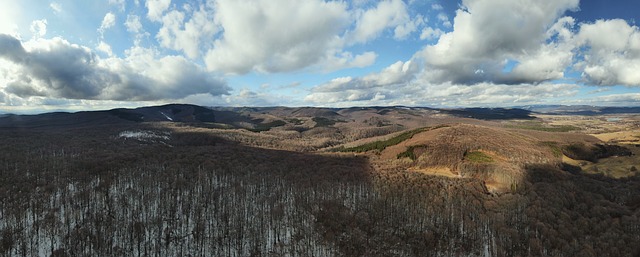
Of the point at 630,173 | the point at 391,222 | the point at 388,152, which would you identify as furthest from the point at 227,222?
the point at 630,173

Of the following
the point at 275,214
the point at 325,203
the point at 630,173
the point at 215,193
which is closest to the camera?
the point at 275,214

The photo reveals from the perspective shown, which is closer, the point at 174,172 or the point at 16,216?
the point at 16,216

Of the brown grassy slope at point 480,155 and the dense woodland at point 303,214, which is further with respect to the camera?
the brown grassy slope at point 480,155

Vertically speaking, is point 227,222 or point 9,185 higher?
point 9,185

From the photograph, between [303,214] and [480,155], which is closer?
[303,214]

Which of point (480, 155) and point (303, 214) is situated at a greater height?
point (480, 155)

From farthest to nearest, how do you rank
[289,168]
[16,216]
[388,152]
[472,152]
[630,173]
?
[388,152] → [289,168] → [472,152] → [630,173] → [16,216]

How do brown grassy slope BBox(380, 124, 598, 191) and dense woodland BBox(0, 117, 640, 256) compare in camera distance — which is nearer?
dense woodland BBox(0, 117, 640, 256)

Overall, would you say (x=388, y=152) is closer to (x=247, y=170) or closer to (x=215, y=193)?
(x=247, y=170)
